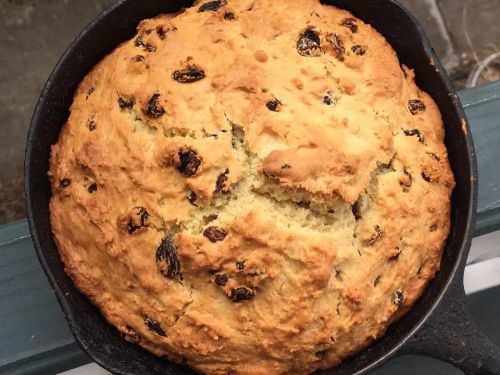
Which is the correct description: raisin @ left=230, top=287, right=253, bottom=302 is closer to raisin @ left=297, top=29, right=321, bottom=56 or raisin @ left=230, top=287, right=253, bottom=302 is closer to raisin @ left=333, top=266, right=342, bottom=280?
raisin @ left=333, top=266, right=342, bottom=280

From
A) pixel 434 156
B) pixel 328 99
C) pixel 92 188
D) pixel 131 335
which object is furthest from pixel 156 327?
pixel 434 156

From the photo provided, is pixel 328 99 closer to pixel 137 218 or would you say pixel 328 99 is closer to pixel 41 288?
pixel 137 218

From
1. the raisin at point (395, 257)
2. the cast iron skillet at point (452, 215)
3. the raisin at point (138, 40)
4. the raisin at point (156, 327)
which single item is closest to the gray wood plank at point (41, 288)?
the cast iron skillet at point (452, 215)

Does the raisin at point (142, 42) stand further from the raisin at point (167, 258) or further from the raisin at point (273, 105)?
the raisin at point (167, 258)

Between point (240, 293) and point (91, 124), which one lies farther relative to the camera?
point (91, 124)

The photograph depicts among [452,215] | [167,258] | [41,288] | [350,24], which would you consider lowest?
[41,288]

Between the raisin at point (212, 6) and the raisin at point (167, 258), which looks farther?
the raisin at point (212, 6)

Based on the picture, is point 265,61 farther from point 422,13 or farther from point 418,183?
point 422,13
